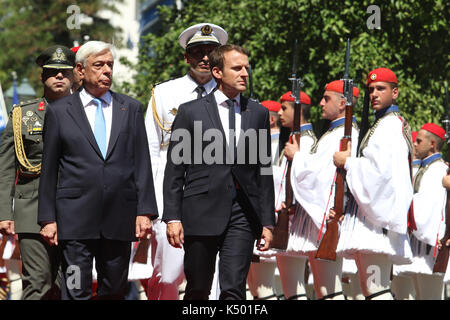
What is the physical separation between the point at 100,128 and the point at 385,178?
2.95 m

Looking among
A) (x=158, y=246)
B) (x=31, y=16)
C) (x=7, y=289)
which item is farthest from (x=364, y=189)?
(x=31, y=16)

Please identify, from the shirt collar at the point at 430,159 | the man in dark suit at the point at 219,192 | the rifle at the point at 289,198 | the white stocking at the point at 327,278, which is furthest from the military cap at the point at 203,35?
the shirt collar at the point at 430,159

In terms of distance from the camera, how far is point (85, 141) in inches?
279

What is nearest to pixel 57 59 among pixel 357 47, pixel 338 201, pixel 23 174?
pixel 23 174

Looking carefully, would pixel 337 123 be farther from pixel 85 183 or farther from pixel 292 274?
pixel 85 183

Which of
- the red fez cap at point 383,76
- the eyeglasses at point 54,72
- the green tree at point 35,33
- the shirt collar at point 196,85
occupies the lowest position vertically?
the shirt collar at point 196,85

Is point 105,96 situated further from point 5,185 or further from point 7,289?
point 7,289

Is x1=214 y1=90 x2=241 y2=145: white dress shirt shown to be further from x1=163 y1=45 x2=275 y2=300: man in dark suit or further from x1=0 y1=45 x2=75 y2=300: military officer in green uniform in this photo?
x1=0 y1=45 x2=75 y2=300: military officer in green uniform

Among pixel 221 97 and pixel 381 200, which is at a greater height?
pixel 221 97

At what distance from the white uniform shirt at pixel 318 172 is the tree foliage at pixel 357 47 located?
3753mm

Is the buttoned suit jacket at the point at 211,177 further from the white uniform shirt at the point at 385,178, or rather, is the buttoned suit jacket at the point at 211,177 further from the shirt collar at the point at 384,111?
the shirt collar at the point at 384,111

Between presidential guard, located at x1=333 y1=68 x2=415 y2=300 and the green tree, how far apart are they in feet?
93.6

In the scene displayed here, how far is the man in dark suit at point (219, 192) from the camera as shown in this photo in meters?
7.25

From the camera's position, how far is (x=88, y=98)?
7.29m
